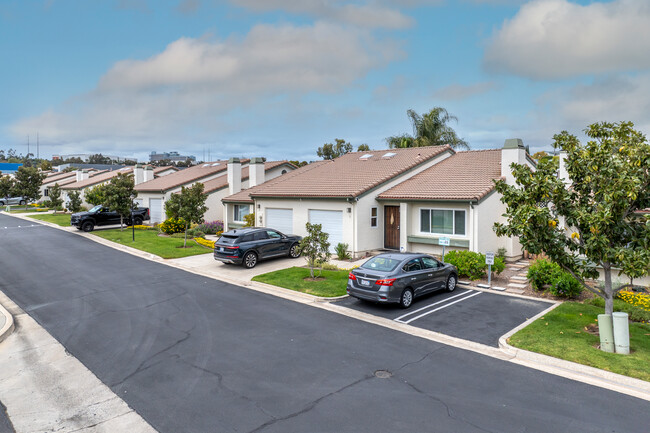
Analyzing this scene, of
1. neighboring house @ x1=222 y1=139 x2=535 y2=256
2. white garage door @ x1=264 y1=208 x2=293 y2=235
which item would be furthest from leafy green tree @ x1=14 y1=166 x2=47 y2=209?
white garage door @ x1=264 y1=208 x2=293 y2=235

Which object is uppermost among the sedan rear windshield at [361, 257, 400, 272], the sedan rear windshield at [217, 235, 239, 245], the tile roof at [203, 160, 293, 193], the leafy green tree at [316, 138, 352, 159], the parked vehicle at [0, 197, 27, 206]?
the leafy green tree at [316, 138, 352, 159]

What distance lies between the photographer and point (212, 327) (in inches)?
414

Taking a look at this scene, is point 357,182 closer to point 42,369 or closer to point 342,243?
point 342,243

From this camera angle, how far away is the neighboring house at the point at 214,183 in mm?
30672

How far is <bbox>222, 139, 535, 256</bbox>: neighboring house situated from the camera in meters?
18.4

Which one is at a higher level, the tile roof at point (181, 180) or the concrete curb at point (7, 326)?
the tile roof at point (181, 180)

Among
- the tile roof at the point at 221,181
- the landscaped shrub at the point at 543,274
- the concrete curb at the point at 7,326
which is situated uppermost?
the tile roof at the point at 221,181

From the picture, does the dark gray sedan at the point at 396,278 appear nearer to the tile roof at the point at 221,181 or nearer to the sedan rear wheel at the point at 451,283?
the sedan rear wheel at the point at 451,283

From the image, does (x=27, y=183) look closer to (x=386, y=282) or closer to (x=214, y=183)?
(x=214, y=183)

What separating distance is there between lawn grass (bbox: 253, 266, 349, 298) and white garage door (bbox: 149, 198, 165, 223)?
20541 millimetres

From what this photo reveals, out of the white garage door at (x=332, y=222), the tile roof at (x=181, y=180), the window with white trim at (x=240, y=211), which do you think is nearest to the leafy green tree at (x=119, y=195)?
the tile roof at (x=181, y=180)

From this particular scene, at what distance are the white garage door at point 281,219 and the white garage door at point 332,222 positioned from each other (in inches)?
82.2

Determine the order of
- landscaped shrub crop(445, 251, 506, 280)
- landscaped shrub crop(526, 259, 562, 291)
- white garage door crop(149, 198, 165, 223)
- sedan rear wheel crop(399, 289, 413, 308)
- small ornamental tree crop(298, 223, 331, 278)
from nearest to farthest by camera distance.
Answer: sedan rear wheel crop(399, 289, 413, 308)
landscaped shrub crop(526, 259, 562, 291)
landscaped shrub crop(445, 251, 506, 280)
small ornamental tree crop(298, 223, 331, 278)
white garage door crop(149, 198, 165, 223)

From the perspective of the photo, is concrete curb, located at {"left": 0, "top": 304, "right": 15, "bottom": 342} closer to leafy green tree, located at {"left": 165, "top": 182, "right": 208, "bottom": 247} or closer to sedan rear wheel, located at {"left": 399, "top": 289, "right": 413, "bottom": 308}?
sedan rear wheel, located at {"left": 399, "top": 289, "right": 413, "bottom": 308}
